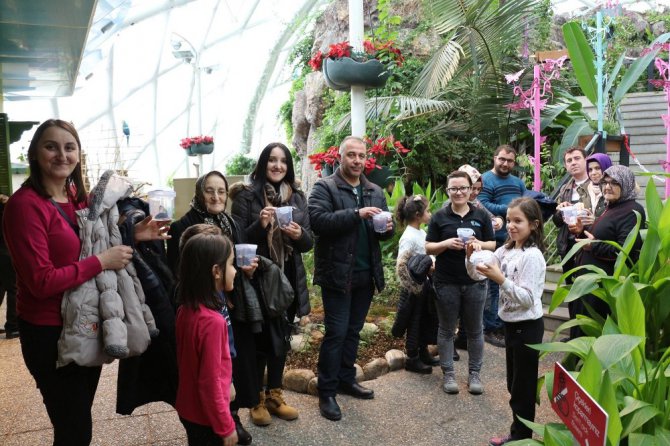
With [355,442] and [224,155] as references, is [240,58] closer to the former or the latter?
[224,155]

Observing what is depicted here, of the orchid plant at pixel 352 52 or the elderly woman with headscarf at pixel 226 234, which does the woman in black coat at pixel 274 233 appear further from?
the orchid plant at pixel 352 52

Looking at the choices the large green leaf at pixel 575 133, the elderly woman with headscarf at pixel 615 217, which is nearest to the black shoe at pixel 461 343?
the elderly woman with headscarf at pixel 615 217

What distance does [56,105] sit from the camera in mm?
16609

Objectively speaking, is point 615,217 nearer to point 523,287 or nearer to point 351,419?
point 523,287

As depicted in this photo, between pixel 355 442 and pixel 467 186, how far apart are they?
6.12 ft

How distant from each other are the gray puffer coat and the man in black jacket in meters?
1.43

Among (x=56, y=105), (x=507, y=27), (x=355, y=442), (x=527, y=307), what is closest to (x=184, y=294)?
(x=355, y=442)

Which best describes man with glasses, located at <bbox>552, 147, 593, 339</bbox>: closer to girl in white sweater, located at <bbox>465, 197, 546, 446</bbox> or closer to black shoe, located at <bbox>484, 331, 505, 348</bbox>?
black shoe, located at <bbox>484, 331, 505, 348</bbox>

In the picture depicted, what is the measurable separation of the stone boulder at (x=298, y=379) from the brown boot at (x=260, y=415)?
0.55m

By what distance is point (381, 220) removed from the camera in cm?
349

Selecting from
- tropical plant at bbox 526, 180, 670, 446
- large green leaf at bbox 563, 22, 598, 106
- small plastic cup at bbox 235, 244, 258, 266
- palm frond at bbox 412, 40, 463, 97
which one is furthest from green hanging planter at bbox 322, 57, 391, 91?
tropical plant at bbox 526, 180, 670, 446

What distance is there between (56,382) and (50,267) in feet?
1.48

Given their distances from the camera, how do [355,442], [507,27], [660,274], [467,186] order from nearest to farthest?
[660,274], [355,442], [467,186], [507,27]

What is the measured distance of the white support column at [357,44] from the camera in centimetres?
546
